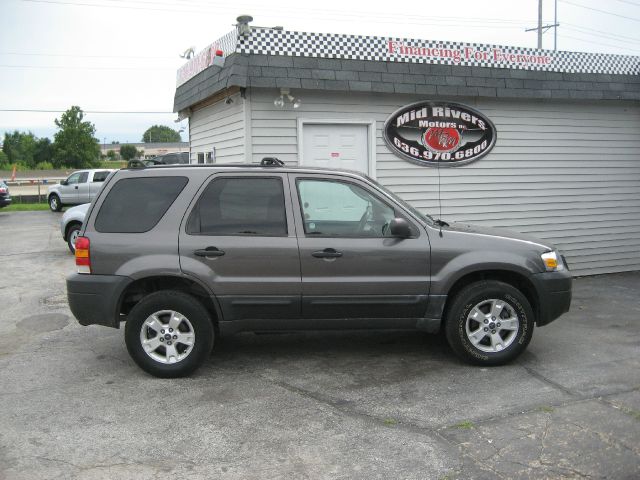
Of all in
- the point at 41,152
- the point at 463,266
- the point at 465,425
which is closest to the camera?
the point at 465,425

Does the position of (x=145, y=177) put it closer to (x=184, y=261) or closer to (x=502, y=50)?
(x=184, y=261)

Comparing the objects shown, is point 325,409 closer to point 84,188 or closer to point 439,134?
point 439,134

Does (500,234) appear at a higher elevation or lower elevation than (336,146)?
lower

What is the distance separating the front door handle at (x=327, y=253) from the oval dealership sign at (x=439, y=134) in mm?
4126

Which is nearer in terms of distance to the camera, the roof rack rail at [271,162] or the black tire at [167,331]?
the black tire at [167,331]

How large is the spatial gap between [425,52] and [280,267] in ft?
16.7

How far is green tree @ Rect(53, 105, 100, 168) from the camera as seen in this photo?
173 ft

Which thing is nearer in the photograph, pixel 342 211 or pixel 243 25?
pixel 342 211

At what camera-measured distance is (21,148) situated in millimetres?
85375

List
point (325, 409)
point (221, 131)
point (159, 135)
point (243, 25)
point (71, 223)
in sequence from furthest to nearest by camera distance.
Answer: point (159, 135) < point (71, 223) < point (221, 131) < point (243, 25) < point (325, 409)

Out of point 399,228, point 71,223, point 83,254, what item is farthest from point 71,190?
point 399,228

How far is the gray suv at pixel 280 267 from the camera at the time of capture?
527 centimetres

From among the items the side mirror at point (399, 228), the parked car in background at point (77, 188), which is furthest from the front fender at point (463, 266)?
the parked car in background at point (77, 188)

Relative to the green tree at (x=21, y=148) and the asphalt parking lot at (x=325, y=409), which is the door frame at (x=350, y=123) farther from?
the green tree at (x=21, y=148)
